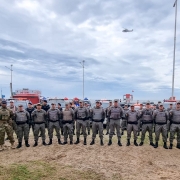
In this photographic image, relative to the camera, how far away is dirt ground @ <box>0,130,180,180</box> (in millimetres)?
6371

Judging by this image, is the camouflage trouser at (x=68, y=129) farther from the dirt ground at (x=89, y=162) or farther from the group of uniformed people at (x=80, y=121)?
the dirt ground at (x=89, y=162)

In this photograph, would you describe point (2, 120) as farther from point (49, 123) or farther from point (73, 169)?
point (73, 169)

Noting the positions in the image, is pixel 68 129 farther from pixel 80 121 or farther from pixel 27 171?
pixel 27 171

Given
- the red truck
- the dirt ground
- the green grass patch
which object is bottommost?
the dirt ground

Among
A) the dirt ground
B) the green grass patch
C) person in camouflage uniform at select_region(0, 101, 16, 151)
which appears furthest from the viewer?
person in camouflage uniform at select_region(0, 101, 16, 151)

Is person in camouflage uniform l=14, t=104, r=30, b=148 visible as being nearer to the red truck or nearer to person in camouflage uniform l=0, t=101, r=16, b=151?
person in camouflage uniform l=0, t=101, r=16, b=151

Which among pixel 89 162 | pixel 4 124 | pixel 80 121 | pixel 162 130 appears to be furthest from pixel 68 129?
pixel 162 130

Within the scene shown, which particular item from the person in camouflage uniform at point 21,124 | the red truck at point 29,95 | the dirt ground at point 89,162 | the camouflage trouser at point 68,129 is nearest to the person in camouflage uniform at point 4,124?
the person in camouflage uniform at point 21,124

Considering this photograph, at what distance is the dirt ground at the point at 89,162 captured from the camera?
6371mm

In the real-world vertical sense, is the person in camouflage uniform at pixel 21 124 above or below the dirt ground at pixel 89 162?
above

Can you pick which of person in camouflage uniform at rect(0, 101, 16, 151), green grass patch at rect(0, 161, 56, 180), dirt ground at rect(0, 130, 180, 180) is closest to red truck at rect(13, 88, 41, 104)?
person in camouflage uniform at rect(0, 101, 16, 151)

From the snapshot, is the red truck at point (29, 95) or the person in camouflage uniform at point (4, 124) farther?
the red truck at point (29, 95)

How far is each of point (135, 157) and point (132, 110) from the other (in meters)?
2.64

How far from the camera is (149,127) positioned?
392 inches
